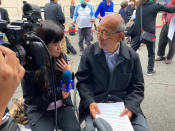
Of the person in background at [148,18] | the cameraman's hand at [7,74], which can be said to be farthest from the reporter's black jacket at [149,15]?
the cameraman's hand at [7,74]

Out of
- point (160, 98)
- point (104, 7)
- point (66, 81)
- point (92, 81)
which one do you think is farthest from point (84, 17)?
point (66, 81)

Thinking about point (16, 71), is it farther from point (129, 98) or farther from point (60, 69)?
point (129, 98)

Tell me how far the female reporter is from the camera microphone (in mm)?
67

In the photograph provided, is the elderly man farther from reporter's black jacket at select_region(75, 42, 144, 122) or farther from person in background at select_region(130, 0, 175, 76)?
person in background at select_region(130, 0, 175, 76)

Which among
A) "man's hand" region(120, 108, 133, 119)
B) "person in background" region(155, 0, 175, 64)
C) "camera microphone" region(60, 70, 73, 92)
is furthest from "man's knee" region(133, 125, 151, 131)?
"person in background" region(155, 0, 175, 64)

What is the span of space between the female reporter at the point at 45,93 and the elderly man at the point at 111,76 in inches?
7.0

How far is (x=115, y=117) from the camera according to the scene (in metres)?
1.32

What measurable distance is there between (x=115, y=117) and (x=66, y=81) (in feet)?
1.68

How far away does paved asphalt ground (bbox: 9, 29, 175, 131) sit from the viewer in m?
2.28

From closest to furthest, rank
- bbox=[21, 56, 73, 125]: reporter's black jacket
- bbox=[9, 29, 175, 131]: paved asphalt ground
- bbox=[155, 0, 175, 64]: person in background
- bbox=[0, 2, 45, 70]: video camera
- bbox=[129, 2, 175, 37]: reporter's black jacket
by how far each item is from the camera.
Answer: bbox=[0, 2, 45, 70]: video camera → bbox=[21, 56, 73, 125]: reporter's black jacket → bbox=[9, 29, 175, 131]: paved asphalt ground → bbox=[129, 2, 175, 37]: reporter's black jacket → bbox=[155, 0, 175, 64]: person in background

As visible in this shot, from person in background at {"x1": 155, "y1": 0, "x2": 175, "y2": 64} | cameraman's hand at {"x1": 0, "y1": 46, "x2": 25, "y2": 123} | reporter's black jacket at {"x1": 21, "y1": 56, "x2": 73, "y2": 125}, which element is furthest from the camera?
person in background at {"x1": 155, "y1": 0, "x2": 175, "y2": 64}

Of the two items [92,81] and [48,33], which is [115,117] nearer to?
[92,81]

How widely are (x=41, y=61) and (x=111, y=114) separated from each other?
78cm

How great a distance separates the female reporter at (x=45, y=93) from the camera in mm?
1452
